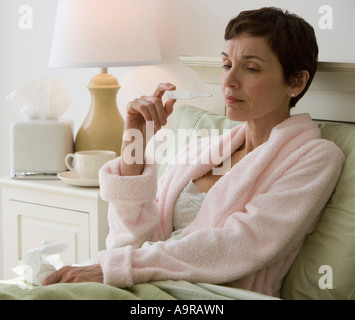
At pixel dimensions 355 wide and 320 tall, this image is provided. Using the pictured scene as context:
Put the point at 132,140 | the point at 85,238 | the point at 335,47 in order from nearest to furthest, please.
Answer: the point at 132,140, the point at 335,47, the point at 85,238

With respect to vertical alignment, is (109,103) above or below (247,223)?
above

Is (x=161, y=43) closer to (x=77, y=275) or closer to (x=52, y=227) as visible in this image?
(x=52, y=227)

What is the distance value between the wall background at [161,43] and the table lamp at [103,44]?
113 millimetres

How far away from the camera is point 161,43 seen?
245 cm

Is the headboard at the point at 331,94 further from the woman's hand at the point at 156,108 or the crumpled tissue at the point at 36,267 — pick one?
the crumpled tissue at the point at 36,267

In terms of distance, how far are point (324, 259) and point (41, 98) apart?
1.29 meters

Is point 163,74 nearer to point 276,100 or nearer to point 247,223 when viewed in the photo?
point 276,100

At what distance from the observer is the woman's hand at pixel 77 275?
1.49 meters

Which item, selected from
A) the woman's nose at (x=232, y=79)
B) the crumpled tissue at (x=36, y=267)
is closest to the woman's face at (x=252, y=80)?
the woman's nose at (x=232, y=79)

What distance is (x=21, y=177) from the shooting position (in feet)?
7.78

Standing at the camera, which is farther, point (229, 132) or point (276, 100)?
point (229, 132)

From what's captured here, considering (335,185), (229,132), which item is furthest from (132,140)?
(335,185)

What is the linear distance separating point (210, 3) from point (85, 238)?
91 cm
